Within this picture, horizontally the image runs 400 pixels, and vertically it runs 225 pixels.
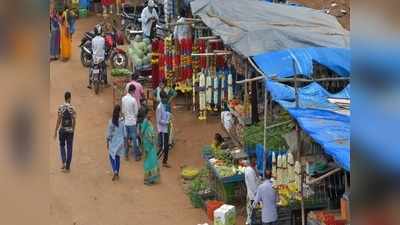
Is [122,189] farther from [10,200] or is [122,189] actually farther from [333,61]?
[10,200]

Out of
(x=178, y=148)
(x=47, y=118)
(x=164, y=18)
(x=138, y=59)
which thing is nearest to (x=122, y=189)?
(x=178, y=148)

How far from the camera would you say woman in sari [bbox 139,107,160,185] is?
422 inches

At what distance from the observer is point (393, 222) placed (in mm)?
1121

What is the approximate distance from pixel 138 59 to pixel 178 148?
128 inches

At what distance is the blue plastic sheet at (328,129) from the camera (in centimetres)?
720

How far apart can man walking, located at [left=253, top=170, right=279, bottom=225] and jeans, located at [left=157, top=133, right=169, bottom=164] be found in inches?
133

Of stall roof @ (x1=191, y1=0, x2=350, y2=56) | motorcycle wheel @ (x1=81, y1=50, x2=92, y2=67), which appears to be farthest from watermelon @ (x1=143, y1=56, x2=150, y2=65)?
motorcycle wheel @ (x1=81, y1=50, x2=92, y2=67)

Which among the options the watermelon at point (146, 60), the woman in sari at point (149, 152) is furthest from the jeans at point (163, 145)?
the watermelon at point (146, 60)

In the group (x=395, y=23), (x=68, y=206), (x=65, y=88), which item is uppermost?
(x=395, y=23)

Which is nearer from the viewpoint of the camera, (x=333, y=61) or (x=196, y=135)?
(x=333, y=61)

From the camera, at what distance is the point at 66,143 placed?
11.5 m

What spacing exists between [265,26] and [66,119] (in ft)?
12.0

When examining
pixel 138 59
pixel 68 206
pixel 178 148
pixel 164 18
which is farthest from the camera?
pixel 164 18

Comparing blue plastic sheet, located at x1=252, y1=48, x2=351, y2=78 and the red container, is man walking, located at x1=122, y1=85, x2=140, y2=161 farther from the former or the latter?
the red container
